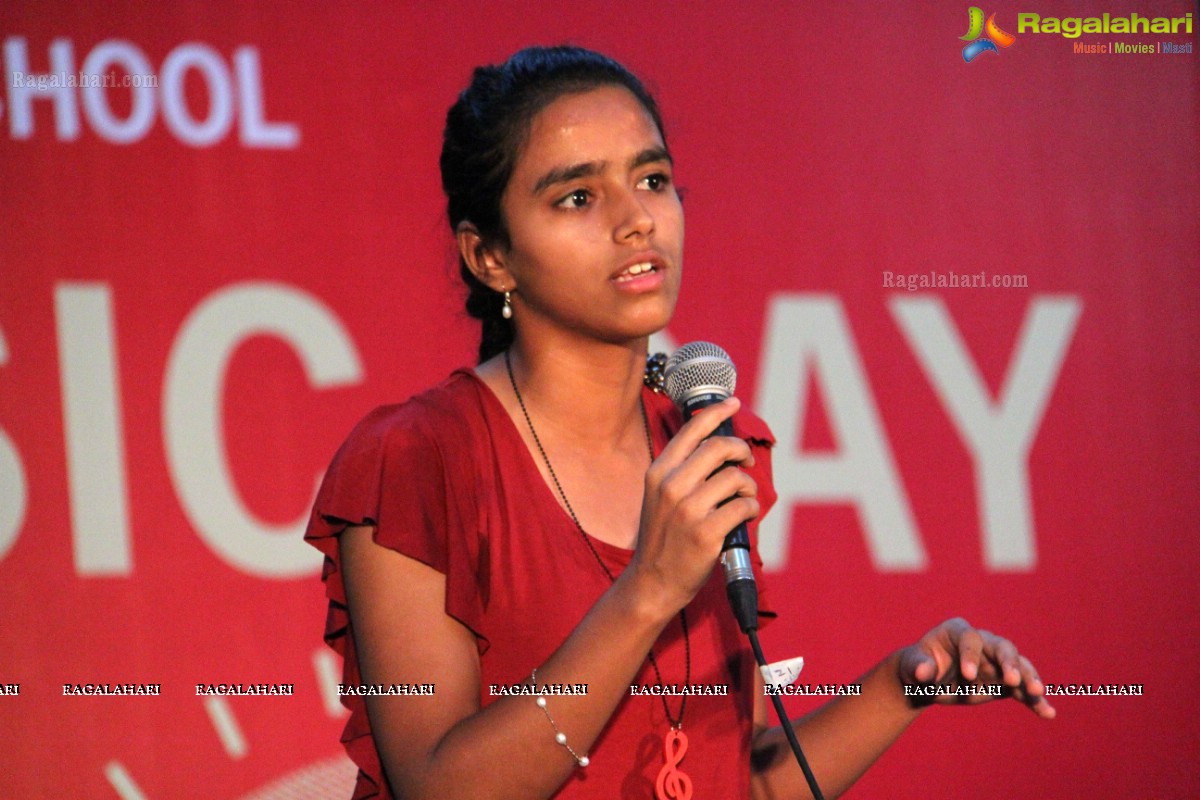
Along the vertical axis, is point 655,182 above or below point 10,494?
above

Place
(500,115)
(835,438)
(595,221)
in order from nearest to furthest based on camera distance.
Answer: (595,221) < (500,115) < (835,438)

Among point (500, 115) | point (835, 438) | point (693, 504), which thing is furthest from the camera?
point (835, 438)

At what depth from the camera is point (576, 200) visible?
1569 mm

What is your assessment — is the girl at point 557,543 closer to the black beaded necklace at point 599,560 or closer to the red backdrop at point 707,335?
the black beaded necklace at point 599,560

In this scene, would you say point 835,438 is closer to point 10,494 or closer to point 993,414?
point 993,414

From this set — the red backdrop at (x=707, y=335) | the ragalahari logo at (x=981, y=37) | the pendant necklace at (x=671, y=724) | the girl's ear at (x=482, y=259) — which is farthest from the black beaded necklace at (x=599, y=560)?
the ragalahari logo at (x=981, y=37)

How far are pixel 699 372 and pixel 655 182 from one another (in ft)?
1.19

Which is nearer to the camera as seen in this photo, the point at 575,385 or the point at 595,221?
the point at 595,221

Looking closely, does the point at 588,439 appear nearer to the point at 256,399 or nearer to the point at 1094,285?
the point at 256,399

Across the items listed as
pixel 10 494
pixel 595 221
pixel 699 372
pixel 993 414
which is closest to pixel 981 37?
pixel 993 414

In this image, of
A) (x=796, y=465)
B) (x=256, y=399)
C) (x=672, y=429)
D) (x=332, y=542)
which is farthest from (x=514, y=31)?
(x=332, y=542)

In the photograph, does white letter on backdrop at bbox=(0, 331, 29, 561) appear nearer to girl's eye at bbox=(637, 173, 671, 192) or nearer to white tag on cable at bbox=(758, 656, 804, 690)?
girl's eye at bbox=(637, 173, 671, 192)

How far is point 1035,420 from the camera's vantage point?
298cm

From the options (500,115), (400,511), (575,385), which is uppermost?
(500,115)
